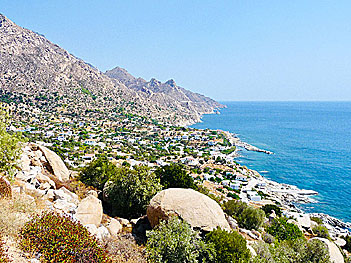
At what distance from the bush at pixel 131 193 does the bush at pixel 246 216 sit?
819 centimetres

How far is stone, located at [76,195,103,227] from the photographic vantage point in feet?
28.7

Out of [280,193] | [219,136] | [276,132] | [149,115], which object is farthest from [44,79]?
[276,132]

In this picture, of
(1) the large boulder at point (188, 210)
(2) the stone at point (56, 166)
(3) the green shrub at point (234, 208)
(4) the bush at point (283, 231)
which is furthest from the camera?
(3) the green shrub at point (234, 208)

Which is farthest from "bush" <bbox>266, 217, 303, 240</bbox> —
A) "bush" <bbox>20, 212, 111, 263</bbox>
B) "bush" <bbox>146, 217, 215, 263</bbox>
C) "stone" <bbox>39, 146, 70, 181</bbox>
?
"stone" <bbox>39, 146, 70, 181</bbox>

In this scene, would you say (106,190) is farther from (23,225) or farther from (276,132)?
(276,132)

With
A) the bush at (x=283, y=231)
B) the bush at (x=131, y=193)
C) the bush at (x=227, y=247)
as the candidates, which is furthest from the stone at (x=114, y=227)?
the bush at (x=283, y=231)

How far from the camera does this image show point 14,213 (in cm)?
686

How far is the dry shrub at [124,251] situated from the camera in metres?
7.20

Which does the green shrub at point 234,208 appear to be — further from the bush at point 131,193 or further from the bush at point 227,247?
the bush at point 227,247

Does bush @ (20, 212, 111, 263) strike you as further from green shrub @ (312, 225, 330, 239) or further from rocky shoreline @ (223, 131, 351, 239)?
rocky shoreline @ (223, 131, 351, 239)

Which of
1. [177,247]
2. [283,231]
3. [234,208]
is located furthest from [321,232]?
[177,247]

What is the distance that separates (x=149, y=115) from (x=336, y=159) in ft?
375

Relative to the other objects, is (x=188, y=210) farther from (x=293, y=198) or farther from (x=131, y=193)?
(x=293, y=198)

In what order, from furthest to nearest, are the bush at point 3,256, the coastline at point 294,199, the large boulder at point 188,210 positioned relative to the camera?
the coastline at point 294,199 < the large boulder at point 188,210 < the bush at point 3,256
